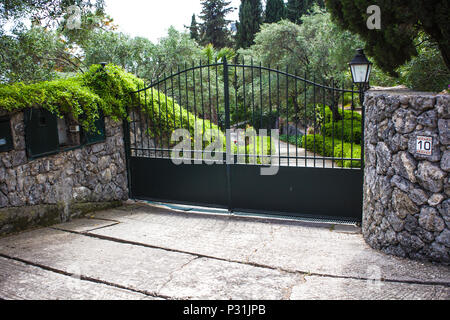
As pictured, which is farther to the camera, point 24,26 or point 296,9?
point 296,9

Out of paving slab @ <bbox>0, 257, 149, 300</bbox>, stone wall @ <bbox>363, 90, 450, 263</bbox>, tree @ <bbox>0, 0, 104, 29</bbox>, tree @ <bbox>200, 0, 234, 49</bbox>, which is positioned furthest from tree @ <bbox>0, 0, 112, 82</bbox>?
tree @ <bbox>200, 0, 234, 49</bbox>

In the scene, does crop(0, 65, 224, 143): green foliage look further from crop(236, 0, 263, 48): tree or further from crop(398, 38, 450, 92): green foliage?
crop(236, 0, 263, 48): tree

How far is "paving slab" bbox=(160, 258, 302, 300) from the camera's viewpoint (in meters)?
3.73

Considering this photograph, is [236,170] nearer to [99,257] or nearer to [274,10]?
[99,257]

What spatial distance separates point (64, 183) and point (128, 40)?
10.4 meters

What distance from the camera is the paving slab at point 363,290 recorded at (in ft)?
11.9

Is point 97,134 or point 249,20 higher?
point 249,20

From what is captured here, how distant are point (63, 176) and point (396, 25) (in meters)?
6.02

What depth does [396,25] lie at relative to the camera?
659 centimetres

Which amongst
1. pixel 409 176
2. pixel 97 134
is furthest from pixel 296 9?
pixel 409 176

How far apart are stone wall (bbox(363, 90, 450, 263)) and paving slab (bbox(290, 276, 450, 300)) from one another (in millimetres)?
716

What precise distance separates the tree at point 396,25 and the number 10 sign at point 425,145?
2.62m

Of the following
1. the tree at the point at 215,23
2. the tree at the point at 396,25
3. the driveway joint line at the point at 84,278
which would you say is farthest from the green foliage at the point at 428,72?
the tree at the point at 215,23

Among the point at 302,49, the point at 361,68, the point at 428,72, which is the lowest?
the point at 361,68
